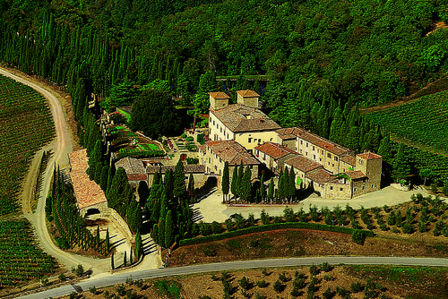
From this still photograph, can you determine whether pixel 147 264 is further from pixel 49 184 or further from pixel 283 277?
pixel 49 184

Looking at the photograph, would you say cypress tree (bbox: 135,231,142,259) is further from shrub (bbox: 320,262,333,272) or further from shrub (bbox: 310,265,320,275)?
shrub (bbox: 320,262,333,272)

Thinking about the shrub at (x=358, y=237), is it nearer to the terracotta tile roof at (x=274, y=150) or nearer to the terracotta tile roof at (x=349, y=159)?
the terracotta tile roof at (x=349, y=159)

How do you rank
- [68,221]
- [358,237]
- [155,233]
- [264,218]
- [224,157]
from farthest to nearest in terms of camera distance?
[224,157]
[68,221]
[264,218]
[358,237]
[155,233]

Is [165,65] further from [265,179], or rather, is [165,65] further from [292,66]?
[265,179]

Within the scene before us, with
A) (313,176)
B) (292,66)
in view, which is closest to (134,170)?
(313,176)

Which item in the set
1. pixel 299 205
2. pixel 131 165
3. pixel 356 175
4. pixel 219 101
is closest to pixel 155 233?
pixel 131 165

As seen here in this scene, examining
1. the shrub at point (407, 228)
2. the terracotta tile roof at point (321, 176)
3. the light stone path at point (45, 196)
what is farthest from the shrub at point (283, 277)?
the terracotta tile roof at point (321, 176)
